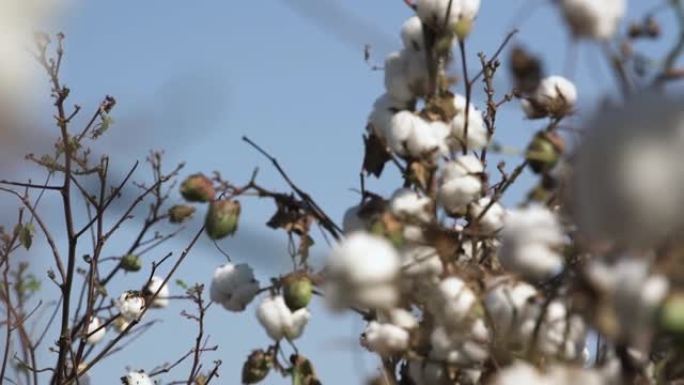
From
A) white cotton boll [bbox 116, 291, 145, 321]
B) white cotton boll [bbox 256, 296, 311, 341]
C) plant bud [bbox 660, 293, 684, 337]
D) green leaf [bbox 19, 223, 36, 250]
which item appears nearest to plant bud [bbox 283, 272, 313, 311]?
white cotton boll [bbox 256, 296, 311, 341]

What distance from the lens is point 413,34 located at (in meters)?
1.03

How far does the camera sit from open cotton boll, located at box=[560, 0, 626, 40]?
2.41 ft

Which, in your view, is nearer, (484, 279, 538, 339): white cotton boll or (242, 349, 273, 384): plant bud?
(484, 279, 538, 339): white cotton boll

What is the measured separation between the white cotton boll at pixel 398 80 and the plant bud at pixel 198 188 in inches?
6.9

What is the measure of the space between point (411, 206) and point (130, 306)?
1470mm

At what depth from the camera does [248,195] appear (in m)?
0.96

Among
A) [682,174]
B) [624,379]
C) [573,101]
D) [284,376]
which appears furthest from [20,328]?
[682,174]

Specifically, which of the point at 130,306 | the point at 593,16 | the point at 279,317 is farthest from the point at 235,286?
the point at 130,306

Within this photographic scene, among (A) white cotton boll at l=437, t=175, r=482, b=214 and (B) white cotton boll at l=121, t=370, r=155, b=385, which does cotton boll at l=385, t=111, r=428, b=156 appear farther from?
(B) white cotton boll at l=121, t=370, r=155, b=385

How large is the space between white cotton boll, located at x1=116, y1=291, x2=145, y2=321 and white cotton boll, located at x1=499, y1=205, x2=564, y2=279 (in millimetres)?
1600

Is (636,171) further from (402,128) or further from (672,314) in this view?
(402,128)

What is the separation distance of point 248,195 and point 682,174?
0.45 meters

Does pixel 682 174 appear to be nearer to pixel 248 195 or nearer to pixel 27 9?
pixel 27 9

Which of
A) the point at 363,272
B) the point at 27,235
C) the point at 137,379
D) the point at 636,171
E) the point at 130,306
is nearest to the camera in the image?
the point at 636,171
